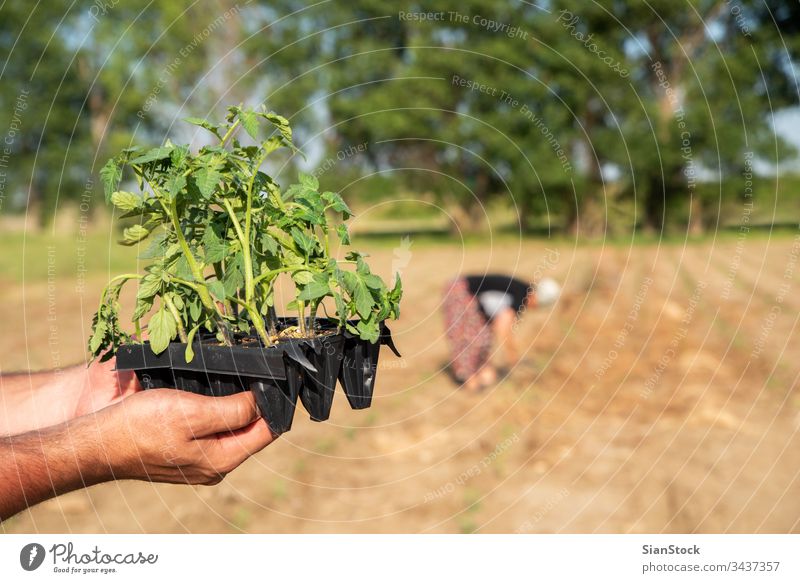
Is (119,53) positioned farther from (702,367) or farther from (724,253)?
(702,367)

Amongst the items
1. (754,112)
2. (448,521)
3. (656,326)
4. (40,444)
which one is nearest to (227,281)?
(40,444)

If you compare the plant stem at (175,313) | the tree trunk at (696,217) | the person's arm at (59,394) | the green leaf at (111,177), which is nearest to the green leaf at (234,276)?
the plant stem at (175,313)

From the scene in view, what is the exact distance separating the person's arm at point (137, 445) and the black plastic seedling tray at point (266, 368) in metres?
0.07

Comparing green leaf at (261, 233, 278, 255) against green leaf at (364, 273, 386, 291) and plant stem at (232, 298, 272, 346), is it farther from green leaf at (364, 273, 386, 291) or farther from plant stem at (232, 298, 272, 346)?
green leaf at (364, 273, 386, 291)

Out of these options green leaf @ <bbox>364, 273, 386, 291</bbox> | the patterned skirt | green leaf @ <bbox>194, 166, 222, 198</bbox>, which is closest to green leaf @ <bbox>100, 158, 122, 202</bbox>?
green leaf @ <bbox>194, 166, 222, 198</bbox>

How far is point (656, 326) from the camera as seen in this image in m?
10.3

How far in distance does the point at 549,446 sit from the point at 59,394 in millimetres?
4842

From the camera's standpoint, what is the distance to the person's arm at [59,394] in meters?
2.43

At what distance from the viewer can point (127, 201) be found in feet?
6.61

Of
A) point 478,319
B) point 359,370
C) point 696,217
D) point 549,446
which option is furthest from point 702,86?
point 359,370

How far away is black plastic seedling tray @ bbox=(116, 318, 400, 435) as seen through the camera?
2.03 meters

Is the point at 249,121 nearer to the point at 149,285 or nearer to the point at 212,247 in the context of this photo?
A: the point at 212,247

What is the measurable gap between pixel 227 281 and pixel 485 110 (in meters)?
22.7

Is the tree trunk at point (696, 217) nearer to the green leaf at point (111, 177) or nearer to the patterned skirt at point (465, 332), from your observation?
the patterned skirt at point (465, 332)
